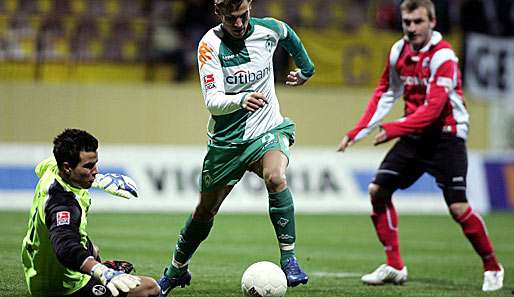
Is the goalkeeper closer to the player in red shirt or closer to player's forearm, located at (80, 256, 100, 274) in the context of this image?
player's forearm, located at (80, 256, 100, 274)

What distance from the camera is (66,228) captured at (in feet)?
18.6

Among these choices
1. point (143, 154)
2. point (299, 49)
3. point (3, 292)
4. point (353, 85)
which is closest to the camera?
point (3, 292)

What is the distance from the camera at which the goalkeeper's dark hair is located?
5.85 m

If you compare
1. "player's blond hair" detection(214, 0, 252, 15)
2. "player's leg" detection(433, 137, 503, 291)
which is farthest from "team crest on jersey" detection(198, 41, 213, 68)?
"player's leg" detection(433, 137, 503, 291)

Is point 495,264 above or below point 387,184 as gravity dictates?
below

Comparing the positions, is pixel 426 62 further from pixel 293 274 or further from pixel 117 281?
pixel 117 281

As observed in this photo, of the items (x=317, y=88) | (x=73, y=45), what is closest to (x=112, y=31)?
(x=73, y=45)

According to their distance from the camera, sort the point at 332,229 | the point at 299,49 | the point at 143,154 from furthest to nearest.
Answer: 1. the point at 143,154
2. the point at 332,229
3. the point at 299,49

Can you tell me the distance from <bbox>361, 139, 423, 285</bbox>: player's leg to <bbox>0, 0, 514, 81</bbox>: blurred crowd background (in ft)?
31.2

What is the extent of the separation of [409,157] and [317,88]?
1089cm

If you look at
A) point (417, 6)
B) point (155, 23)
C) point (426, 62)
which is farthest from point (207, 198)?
point (155, 23)

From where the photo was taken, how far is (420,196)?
58.5ft

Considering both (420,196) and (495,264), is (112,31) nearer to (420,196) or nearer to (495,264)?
(420,196)

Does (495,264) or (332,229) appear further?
(332,229)
